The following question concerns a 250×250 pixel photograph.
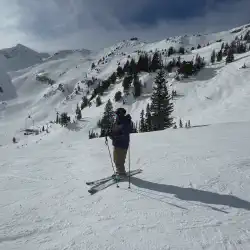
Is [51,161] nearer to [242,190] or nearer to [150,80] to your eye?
[242,190]

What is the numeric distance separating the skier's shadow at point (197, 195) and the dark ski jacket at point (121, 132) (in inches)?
53.5

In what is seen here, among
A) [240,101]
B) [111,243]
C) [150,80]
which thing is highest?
[150,80]

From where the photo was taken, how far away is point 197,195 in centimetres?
698

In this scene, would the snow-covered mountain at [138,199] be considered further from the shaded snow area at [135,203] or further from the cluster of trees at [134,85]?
the cluster of trees at [134,85]

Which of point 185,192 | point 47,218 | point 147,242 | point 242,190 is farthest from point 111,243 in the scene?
point 242,190

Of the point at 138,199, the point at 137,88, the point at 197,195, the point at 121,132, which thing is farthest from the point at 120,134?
the point at 137,88

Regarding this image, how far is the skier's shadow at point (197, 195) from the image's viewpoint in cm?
647

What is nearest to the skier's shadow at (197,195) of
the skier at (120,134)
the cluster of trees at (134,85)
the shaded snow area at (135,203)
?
the shaded snow area at (135,203)

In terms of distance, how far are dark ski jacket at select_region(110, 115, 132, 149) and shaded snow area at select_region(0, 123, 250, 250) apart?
49.2 inches

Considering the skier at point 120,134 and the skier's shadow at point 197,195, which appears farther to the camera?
the skier at point 120,134

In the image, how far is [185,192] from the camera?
284 inches

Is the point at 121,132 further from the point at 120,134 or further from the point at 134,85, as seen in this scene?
the point at 134,85

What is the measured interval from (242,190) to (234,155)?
3513 millimetres

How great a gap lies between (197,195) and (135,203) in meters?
1.73
